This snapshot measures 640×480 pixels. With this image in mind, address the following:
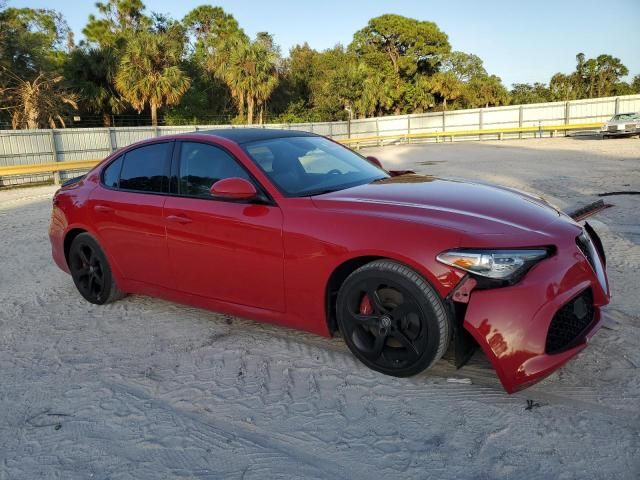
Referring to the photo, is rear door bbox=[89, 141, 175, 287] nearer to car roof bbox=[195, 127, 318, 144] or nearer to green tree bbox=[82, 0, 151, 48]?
car roof bbox=[195, 127, 318, 144]

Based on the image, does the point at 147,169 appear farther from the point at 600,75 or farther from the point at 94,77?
the point at 600,75

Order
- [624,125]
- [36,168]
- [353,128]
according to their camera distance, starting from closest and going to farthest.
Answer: [36,168] < [624,125] < [353,128]

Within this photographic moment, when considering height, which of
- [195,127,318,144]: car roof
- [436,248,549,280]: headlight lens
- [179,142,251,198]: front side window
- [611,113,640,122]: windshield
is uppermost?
[611,113,640,122]: windshield

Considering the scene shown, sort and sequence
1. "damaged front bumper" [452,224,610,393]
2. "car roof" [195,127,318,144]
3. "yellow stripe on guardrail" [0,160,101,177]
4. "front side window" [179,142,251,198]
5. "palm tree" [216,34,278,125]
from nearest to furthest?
"damaged front bumper" [452,224,610,393] < "front side window" [179,142,251,198] < "car roof" [195,127,318,144] < "yellow stripe on guardrail" [0,160,101,177] < "palm tree" [216,34,278,125]

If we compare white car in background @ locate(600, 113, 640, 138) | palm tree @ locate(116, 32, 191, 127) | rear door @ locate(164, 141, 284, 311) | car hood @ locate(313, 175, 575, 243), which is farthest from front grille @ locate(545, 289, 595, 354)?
palm tree @ locate(116, 32, 191, 127)

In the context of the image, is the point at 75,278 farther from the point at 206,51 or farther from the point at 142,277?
the point at 206,51

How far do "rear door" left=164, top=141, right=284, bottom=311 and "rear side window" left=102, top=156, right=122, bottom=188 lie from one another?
32.0 inches

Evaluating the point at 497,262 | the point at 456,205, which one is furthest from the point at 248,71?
the point at 497,262

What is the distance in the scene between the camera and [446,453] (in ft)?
8.18

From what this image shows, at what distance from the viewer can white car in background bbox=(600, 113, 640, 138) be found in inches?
1038

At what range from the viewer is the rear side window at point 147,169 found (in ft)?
14.0

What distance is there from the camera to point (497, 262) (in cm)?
280

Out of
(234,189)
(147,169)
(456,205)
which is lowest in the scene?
(456,205)

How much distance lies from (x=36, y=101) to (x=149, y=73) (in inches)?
284
